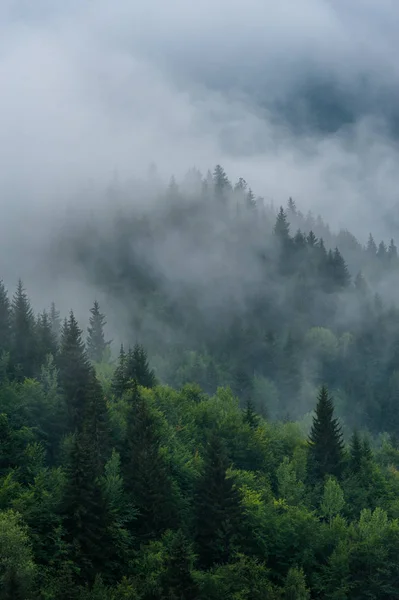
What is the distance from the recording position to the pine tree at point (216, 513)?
83750 millimetres

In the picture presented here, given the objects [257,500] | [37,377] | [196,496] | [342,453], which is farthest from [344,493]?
[37,377]

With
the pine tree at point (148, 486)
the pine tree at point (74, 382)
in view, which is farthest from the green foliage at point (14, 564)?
the pine tree at point (74, 382)

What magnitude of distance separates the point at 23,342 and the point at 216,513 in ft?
193

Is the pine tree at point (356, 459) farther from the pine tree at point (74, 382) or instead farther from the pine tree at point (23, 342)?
the pine tree at point (23, 342)

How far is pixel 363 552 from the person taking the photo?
289 feet

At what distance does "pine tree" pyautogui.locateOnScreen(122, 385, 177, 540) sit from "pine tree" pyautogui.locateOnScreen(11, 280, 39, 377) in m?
38.8

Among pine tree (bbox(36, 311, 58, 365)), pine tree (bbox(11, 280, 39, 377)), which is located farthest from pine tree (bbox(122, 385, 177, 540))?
pine tree (bbox(36, 311, 58, 365))

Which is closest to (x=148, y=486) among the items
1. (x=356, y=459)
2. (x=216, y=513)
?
(x=216, y=513)

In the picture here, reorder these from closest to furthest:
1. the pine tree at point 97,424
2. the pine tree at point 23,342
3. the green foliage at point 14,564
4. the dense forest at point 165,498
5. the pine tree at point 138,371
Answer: the green foliage at point 14,564 → the dense forest at point 165,498 → the pine tree at point 97,424 → the pine tree at point 23,342 → the pine tree at point 138,371

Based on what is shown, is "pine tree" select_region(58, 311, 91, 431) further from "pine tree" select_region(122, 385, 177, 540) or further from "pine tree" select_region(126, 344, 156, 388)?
"pine tree" select_region(126, 344, 156, 388)

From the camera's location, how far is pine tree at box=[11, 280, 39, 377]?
410 feet


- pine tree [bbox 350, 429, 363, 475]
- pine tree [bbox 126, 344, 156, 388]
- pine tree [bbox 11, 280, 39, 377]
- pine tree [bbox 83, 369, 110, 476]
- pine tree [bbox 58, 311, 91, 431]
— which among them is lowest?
pine tree [bbox 350, 429, 363, 475]

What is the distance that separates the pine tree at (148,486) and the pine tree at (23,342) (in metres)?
38.8

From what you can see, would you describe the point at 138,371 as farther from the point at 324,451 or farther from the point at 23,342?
the point at 324,451
